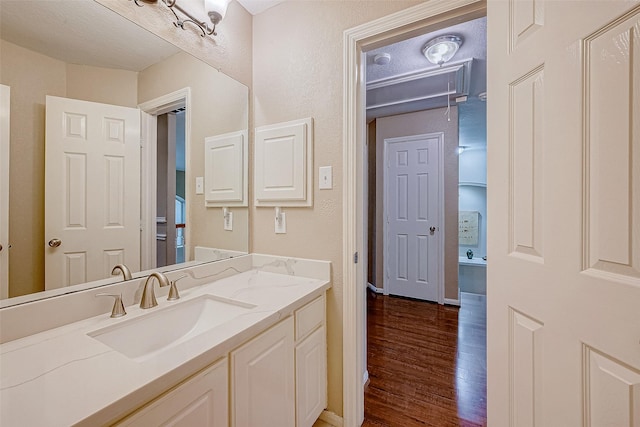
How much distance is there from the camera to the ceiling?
2.15 metres

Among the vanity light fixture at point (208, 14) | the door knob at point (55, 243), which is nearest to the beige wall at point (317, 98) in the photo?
the vanity light fixture at point (208, 14)

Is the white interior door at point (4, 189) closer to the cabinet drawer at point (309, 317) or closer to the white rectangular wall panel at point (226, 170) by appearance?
the white rectangular wall panel at point (226, 170)

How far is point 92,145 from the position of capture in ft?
3.23

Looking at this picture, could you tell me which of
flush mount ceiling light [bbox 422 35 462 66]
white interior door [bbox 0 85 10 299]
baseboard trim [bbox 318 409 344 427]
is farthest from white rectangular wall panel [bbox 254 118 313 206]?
flush mount ceiling light [bbox 422 35 462 66]

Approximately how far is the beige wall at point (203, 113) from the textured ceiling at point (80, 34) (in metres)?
0.07

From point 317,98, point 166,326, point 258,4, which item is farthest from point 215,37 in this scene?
point 166,326

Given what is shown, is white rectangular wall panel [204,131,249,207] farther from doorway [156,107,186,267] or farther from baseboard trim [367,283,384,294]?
baseboard trim [367,283,384,294]

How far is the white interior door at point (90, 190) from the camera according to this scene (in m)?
0.91

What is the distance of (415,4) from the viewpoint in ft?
4.10

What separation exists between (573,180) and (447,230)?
2915mm

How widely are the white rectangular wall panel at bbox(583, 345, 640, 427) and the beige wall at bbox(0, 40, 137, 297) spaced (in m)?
1.62

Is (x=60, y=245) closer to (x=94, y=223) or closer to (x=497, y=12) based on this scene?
(x=94, y=223)

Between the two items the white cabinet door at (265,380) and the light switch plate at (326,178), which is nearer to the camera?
the white cabinet door at (265,380)

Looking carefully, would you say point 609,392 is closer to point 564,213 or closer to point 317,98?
point 564,213
